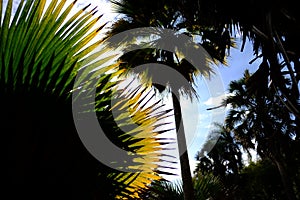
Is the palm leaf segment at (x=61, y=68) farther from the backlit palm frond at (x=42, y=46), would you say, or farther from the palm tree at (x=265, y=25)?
the palm tree at (x=265, y=25)

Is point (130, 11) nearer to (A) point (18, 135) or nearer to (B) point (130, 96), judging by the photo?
(B) point (130, 96)

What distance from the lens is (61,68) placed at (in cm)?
114

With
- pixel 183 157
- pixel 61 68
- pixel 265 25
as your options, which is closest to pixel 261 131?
pixel 183 157

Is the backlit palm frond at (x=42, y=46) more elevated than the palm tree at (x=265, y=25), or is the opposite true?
the palm tree at (x=265, y=25)

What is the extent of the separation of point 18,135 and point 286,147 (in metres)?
11.5

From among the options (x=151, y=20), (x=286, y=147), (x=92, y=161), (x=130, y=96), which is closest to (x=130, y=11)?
(x=151, y=20)

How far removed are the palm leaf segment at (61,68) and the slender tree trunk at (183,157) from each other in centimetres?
469

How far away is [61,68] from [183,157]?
5950 millimetres

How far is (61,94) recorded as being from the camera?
1.13 m

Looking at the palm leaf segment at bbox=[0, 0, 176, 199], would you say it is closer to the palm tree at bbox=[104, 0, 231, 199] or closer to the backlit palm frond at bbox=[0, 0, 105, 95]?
the backlit palm frond at bbox=[0, 0, 105, 95]

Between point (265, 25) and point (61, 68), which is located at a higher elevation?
point (265, 25)

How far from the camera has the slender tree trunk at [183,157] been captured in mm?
6000

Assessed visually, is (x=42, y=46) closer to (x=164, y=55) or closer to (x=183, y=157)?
(x=183, y=157)

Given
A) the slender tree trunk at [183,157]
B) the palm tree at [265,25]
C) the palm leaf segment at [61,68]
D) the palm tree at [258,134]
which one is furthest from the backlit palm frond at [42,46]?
the palm tree at [258,134]
